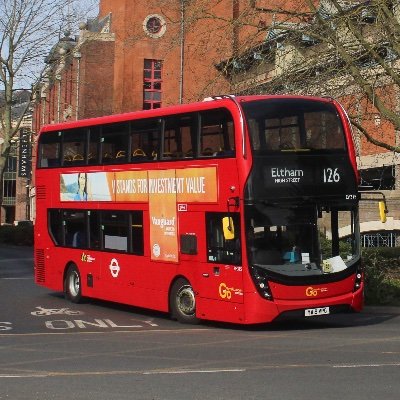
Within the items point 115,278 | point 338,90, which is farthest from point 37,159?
point 338,90

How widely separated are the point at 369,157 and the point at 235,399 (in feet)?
A: 86.8

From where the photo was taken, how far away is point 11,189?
112 m

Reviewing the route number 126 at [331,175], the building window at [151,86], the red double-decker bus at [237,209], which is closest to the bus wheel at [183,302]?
the red double-decker bus at [237,209]

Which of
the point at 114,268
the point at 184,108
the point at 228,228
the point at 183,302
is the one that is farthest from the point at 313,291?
the point at 114,268

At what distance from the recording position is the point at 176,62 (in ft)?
187

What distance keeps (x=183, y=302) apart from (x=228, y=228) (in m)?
2.47

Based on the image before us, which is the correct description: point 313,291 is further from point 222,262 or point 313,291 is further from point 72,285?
point 72,285

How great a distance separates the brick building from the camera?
2125 centimetres

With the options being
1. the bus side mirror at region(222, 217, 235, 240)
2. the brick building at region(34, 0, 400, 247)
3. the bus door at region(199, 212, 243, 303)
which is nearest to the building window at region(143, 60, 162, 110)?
the brick building at region(34, 0, 400, 247)

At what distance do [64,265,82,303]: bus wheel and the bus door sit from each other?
573 cm

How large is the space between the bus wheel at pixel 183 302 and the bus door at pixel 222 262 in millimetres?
533

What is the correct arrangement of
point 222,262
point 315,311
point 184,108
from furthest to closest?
point 184,108 < point 222,262 < point 315,311

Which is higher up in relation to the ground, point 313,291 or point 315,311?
point 313,291

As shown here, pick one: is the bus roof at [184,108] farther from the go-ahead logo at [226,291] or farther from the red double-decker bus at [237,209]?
the go-ahead logo at [226,291]
